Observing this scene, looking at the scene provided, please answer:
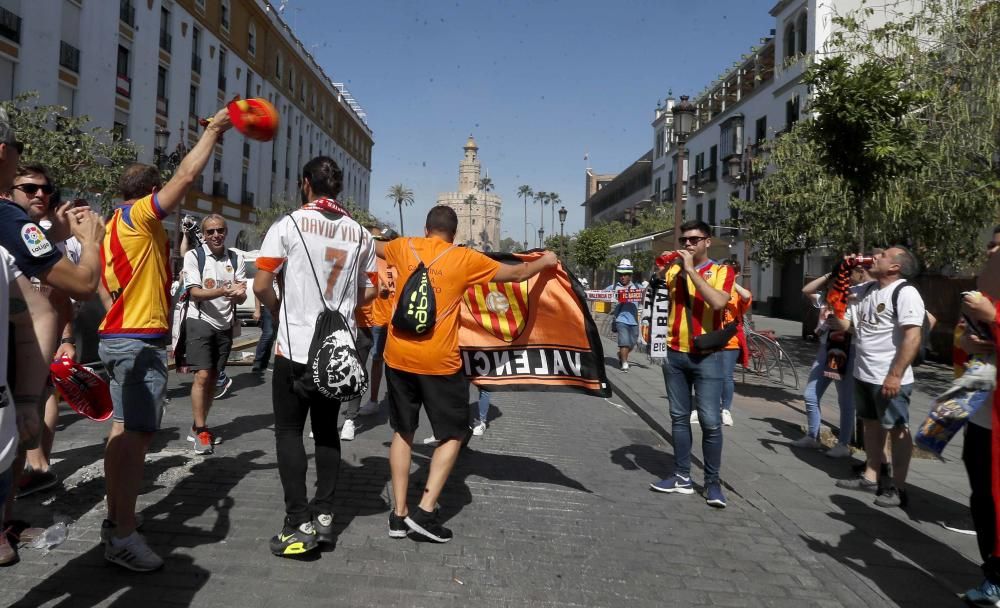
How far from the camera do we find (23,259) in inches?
81.0

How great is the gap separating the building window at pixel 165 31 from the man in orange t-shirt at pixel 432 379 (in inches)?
1351

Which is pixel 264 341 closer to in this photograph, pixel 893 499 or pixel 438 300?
pixel 438 300

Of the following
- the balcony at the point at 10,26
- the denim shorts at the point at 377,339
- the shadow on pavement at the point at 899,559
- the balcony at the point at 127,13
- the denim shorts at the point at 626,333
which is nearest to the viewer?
the shadow on pavement at the point at 899,559

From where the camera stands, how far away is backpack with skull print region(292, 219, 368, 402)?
11.3 feet

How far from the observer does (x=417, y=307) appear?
3.86 metres

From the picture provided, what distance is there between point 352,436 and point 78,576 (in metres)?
3.17

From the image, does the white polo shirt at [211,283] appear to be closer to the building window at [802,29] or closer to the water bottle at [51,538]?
the water bottle at [51,538]

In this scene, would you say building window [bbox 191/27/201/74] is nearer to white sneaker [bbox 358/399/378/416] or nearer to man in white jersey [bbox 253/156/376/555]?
white sneaker [bbox 358/399/378/416]

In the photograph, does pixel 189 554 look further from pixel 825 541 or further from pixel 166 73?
pixel 166 73

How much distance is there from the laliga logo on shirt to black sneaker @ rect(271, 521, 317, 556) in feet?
6.54

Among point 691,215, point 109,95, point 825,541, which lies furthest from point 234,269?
point 691,215

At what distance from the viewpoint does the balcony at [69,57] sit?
25188 millimetres

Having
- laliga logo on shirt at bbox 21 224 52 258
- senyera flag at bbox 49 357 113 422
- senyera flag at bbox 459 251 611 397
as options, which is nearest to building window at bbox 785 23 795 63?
senyera flag at bbox 459 251 611 397

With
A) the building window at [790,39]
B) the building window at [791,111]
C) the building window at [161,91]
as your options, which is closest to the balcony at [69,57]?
the building window at [161,91]
